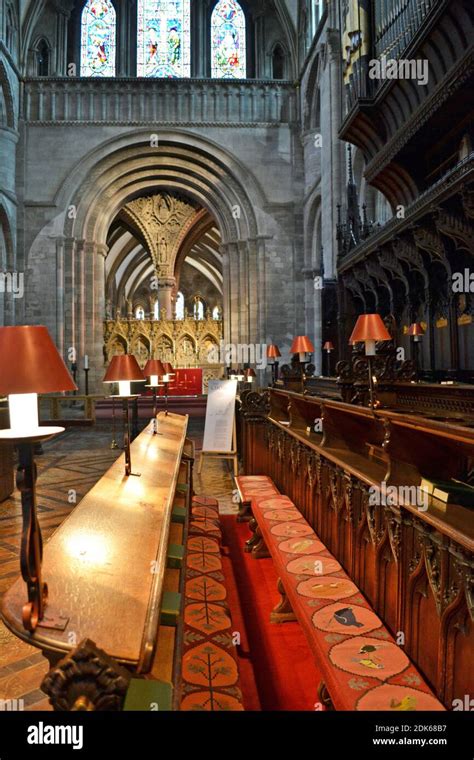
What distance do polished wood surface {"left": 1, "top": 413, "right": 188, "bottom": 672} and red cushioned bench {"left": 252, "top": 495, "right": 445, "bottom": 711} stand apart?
29.2 inches

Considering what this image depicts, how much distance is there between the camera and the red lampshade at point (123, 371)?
313 cm

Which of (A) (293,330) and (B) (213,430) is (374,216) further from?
(B) (213,430)

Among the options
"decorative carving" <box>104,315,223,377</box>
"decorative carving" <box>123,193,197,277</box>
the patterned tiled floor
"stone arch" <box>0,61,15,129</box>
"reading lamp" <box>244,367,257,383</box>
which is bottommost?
the patterned tiled floor

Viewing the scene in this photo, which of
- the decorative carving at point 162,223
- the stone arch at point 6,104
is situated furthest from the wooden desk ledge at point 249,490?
the decorative carving at point 162,223

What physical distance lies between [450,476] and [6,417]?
15.1 ft

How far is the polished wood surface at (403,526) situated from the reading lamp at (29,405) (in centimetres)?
126

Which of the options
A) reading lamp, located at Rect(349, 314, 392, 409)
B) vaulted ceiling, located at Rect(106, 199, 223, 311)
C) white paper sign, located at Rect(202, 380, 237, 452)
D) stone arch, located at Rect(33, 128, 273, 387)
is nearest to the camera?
reading lamp, located at Rect(349, 314, 392, 409)

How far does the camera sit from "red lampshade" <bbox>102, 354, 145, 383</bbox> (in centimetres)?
313

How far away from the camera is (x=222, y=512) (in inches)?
215

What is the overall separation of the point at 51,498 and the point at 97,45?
17.2m

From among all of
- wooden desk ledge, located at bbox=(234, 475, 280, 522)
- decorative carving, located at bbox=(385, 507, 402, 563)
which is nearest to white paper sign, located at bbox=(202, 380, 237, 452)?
wooden desk ledge, located at bbox=(234, 475, 280, 522)

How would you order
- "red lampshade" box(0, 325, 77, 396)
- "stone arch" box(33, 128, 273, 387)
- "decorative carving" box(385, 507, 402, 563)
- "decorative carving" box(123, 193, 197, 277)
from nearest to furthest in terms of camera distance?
"red lampshade" box(0, 325, 77, 396)
"decorative carving" box(385, 507, 402, 563)
"stone arch" box(33, 128, 273, 387)
"decorative carving" box(123, 193, 197, 277)

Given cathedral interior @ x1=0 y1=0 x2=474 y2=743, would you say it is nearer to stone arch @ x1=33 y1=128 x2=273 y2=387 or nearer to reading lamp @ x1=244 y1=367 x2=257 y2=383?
stone arch @ x1=33 y1=128 x2=273 y2=387
